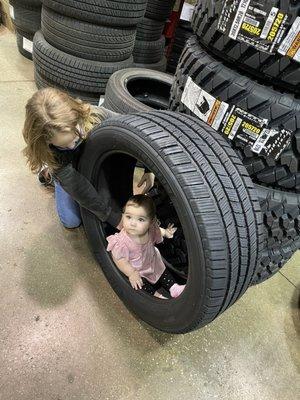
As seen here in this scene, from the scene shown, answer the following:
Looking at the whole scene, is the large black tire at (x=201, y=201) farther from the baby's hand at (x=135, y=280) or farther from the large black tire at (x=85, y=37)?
the large black tire at (x=85, y=37)

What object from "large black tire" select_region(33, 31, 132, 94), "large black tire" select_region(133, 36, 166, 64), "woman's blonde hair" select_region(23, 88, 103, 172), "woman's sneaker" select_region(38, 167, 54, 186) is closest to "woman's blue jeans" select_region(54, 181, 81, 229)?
"woman's sneaker" select_region(38, 167, 54, 186)

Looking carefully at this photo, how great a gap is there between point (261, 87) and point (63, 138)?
730 millimetres

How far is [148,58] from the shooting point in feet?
9.29

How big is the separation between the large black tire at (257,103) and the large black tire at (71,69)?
39.3 inches

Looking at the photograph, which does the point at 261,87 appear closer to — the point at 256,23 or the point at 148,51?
the point at 256,23

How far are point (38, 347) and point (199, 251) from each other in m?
0.74

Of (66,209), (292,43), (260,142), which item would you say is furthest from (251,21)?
(66,209)

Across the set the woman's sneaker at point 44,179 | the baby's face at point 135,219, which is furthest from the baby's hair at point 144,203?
the woman's sneaker at point 44,179

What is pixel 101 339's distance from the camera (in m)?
1.33

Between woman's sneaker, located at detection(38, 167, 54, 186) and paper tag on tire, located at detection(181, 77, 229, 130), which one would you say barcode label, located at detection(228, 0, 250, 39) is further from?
woman's sneaker, located at detection(38, 167, 54, 186)

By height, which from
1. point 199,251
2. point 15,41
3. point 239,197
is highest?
point 239,197

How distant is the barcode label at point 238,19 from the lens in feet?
3.41

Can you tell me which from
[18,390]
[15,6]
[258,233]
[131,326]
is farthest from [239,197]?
[15,6]

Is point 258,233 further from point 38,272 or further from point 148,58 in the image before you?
point 148,58
